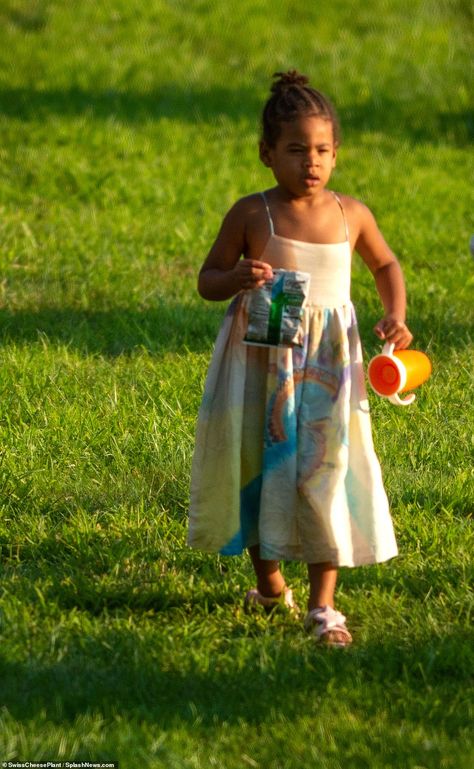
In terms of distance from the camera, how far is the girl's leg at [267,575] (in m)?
3.96

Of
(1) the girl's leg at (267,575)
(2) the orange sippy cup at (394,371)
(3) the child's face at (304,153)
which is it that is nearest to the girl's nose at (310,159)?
(3) the child's face at (304,153)

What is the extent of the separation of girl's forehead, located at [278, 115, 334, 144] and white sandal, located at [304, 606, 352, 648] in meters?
1.27

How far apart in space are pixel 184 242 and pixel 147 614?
468 cm

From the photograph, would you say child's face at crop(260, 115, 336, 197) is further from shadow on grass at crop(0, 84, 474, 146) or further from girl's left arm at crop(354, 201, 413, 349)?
shadow on grass at crop(0, 84, 474, 146)

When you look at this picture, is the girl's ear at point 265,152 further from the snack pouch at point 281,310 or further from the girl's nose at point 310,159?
the snack pouch at point 281,310

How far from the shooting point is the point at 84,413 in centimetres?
557

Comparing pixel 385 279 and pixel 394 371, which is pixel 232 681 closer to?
pixel 394 371

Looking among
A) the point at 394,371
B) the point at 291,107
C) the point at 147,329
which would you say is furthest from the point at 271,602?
the point at 147,329

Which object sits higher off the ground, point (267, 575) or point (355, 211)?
point (355, 211)

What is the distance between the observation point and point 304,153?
3693 millimetres

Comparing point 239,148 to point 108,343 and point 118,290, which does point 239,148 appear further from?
point 108,343

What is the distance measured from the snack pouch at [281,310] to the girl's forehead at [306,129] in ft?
1.15

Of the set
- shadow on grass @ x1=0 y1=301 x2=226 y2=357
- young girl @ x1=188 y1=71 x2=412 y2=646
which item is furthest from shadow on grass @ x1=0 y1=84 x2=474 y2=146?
young girl @ x1=188 y1=71 x2=412 y2=646

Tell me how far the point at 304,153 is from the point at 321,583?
1.17 meters
